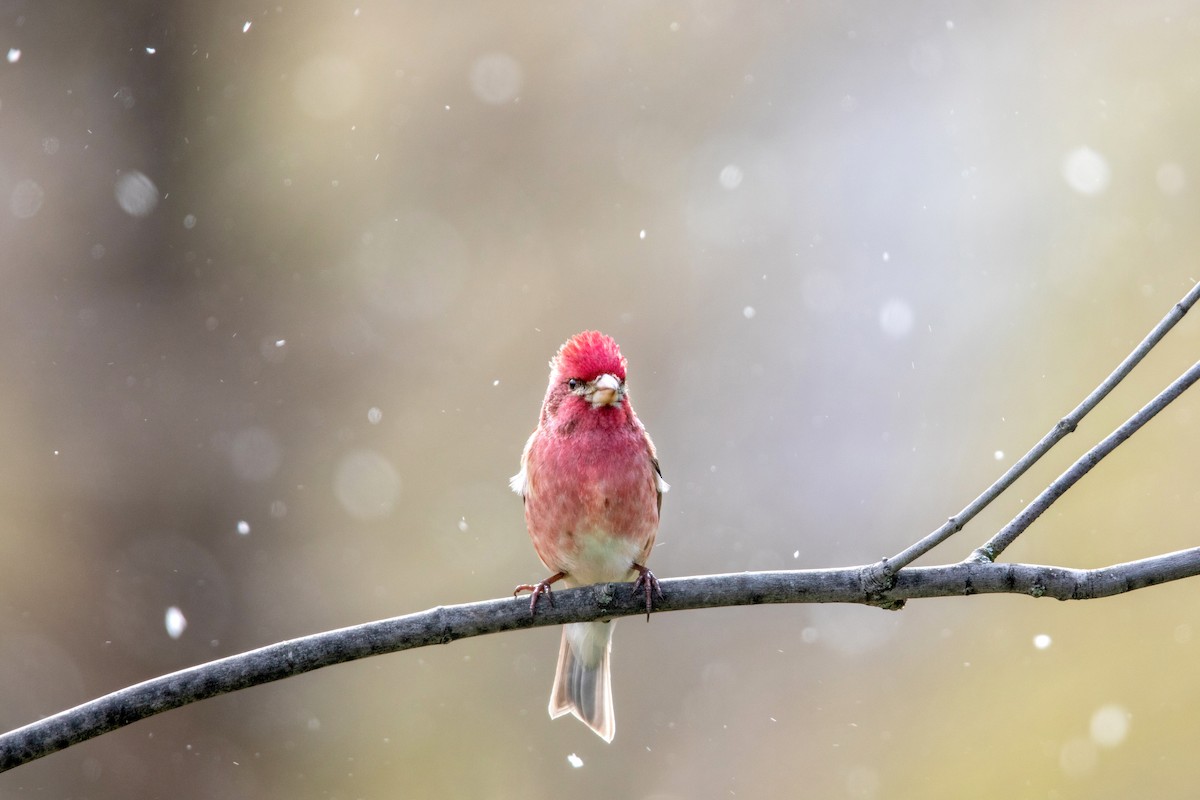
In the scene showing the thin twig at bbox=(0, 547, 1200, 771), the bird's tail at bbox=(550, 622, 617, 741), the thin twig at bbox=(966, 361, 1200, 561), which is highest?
the thin twig at bbox=(966, 361, 1200, 561)

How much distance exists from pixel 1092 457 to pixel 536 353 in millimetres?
6066

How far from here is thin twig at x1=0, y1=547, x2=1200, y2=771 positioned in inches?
92.3

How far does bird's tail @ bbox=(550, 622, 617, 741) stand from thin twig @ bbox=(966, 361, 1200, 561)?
1942mm

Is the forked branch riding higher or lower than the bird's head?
lower

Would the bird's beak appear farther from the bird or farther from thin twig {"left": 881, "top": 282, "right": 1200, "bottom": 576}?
thin twig {"left": 881, "top": 282, "right": 1200, "bottom": 576}

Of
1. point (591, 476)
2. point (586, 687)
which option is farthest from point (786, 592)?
point (586, 687)

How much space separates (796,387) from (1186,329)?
9.12ft

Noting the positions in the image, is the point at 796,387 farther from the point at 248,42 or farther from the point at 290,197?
the point at 248,42

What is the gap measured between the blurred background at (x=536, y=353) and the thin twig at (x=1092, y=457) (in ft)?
16.3

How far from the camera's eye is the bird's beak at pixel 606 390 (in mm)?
3527

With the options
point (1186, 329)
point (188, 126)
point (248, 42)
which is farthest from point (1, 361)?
point (1186, 329)

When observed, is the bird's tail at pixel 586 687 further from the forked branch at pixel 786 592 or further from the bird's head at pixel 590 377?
the forked branch at pixel 786 592

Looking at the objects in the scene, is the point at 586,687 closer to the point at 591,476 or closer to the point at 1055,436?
the point at 591,476

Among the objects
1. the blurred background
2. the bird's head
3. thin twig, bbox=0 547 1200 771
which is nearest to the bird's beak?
the bird's head
